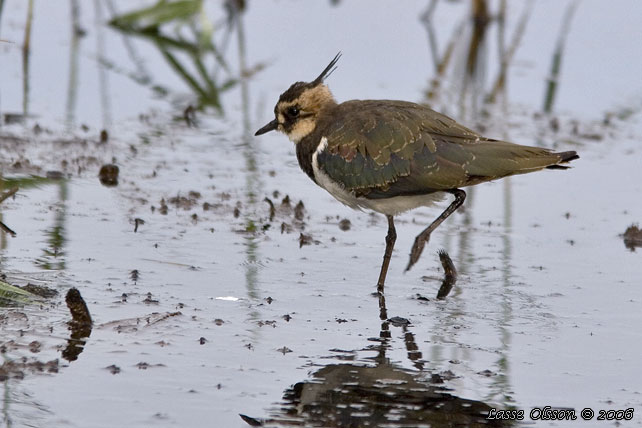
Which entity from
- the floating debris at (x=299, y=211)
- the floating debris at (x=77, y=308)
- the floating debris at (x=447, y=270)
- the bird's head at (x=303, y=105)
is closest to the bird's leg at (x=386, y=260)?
the floating debris at (x=447, y=270)

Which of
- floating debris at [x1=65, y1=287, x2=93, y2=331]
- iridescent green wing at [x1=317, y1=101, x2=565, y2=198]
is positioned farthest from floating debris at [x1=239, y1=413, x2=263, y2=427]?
iridescent green wing at [x1=317, y1=101, x2=565, y2=198]

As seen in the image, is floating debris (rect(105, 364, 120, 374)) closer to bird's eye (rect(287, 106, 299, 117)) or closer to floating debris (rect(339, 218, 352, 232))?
bird's eye (rect(287, 106, 299, 117))

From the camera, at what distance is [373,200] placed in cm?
712

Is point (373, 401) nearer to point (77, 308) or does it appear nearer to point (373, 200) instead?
point (77, 308)

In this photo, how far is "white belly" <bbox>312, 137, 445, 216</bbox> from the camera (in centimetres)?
711

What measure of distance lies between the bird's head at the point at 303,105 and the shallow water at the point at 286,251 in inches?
31.3

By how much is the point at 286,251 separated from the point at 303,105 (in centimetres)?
94

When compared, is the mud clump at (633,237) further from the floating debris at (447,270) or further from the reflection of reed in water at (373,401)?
the reflection of reed in water at (373,401)

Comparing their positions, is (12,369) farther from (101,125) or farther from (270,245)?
(101,125)

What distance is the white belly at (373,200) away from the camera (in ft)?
23.3

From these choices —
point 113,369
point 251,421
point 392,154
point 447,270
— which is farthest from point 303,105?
point 251,421

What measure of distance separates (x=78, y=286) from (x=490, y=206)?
142 inches

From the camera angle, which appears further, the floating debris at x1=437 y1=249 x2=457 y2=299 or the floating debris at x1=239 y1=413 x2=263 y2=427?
the floating debris at x1=437 y1=249 x2=457 y2=299

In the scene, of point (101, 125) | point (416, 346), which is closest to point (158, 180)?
point (101, 125)
